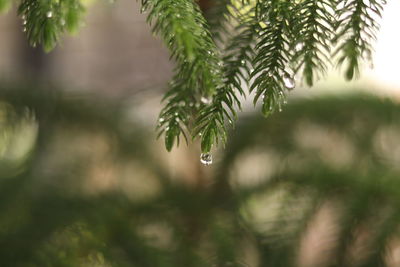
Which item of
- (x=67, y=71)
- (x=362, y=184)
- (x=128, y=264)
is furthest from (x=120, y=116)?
Answer: (x=67, y=71)

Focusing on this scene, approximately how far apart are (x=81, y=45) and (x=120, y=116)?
2.02m

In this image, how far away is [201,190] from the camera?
4.15 ft

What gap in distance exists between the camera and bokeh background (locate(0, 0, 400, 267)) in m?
1.07

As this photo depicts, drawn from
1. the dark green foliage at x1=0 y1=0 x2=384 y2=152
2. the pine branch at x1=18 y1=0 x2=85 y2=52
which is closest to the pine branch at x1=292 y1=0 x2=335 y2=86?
the dark green foliage at x1=0 y1=0 x2=384 y2=152

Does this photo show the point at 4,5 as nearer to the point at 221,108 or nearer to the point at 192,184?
the point at 221,108

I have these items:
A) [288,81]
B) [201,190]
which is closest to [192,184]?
[201,190]

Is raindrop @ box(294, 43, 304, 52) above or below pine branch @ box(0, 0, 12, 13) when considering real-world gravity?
above

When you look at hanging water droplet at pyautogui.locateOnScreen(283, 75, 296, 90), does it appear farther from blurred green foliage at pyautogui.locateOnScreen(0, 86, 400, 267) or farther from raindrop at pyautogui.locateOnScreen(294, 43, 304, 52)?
blurred green foliage at pyautogui.locateOnScreen(0, 86, 400, 267)

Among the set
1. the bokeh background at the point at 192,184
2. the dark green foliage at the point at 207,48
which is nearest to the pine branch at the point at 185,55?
the dark green foliage at the point at 207,48

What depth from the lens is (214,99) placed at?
33 centimetres

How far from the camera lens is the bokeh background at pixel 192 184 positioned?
107 centimetres

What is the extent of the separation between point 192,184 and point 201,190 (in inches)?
1.3

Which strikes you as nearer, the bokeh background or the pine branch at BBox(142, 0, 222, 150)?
the pine branch at BBox(142, 0, 222, 150)

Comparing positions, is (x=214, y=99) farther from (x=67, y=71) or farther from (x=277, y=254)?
(x=67, y=71)
